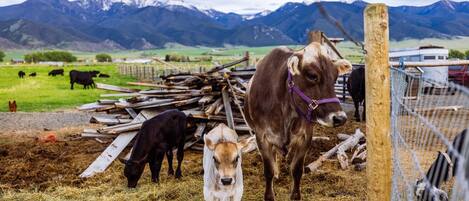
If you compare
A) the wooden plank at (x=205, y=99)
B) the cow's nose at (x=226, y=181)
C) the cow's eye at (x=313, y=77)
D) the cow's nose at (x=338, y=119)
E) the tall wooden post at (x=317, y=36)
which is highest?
the tall wooden post at (x=317, y=36)

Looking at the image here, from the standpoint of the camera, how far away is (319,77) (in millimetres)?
5113

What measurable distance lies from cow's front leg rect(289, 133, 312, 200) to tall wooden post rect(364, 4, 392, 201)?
233cm

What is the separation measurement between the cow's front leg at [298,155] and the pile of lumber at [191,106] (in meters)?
3.49

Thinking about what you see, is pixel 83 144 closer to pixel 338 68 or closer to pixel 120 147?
pixel 120 147

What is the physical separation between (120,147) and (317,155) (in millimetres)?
3987

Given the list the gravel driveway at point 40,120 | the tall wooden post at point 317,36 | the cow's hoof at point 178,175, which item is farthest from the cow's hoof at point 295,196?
the gravel driveway at point 40,120

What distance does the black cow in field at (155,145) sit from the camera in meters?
7.53

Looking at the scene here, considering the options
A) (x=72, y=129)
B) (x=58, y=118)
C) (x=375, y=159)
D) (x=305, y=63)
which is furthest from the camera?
(x=58, y=118)

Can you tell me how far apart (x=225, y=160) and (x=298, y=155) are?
1331 millimetres

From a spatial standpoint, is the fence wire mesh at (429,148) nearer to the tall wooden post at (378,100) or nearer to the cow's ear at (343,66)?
the tall wooden post at (378,100)

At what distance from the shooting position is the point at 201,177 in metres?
8.20

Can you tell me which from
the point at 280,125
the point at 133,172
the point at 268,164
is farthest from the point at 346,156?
the point at 133,172

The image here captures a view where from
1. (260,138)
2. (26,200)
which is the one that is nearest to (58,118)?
(26,200)

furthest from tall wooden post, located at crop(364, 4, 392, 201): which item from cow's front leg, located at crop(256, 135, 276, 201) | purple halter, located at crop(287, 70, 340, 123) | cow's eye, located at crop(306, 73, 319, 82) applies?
cow's front leg, located at crop(256, 135, 276, 201)
